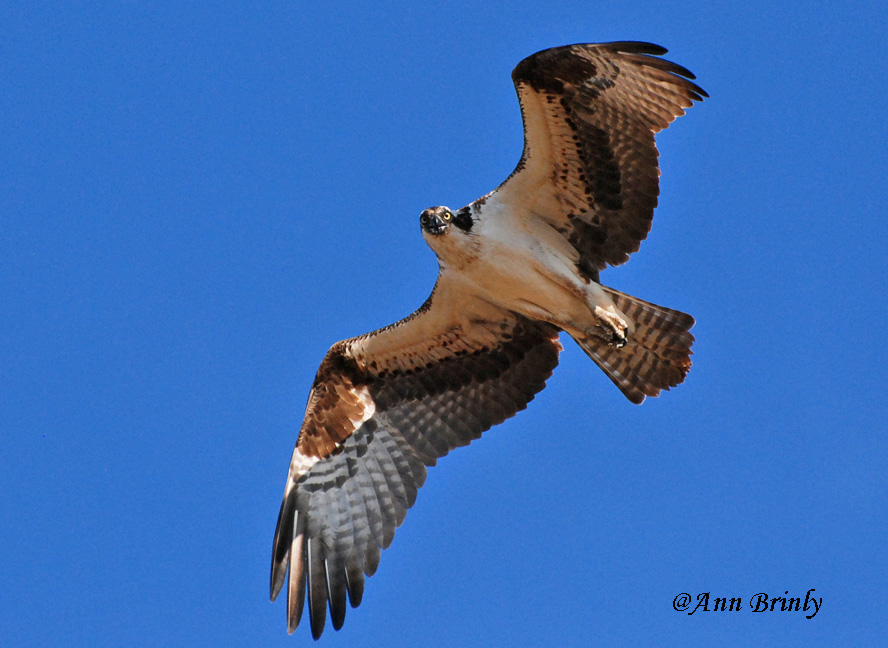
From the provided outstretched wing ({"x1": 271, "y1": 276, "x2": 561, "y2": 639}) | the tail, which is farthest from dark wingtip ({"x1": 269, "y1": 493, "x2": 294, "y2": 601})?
the tail

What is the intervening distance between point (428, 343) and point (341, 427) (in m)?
1.11

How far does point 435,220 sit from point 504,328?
1.49m

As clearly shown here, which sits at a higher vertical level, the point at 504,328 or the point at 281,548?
the point at 504,328

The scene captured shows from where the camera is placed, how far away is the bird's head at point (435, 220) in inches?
351

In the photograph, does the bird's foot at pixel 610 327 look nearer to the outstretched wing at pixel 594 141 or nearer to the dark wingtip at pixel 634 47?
the outstretched wing at pixel 594 141

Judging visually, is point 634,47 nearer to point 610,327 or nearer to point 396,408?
point 610,327

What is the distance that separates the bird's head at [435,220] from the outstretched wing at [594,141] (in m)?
0.37

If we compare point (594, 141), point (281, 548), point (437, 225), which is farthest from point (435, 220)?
point (281, 548)

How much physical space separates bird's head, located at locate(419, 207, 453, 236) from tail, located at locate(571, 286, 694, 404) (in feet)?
5.04

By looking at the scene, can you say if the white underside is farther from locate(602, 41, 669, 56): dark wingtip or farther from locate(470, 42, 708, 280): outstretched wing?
locate(602, 41, 669, 56): dark wingtip

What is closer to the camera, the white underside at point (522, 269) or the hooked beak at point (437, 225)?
the hooked beak at point (437, 225)

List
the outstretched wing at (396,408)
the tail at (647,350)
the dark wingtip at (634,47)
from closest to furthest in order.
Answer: the dark wingtip at (634,47) → the tail at (647,350) → the outstretched wing at (396,408)

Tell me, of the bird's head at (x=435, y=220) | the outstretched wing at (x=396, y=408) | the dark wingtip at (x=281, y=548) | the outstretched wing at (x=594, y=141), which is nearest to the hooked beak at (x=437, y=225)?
the bird's head at (x=435, y=220)

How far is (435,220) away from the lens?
8.92 m
